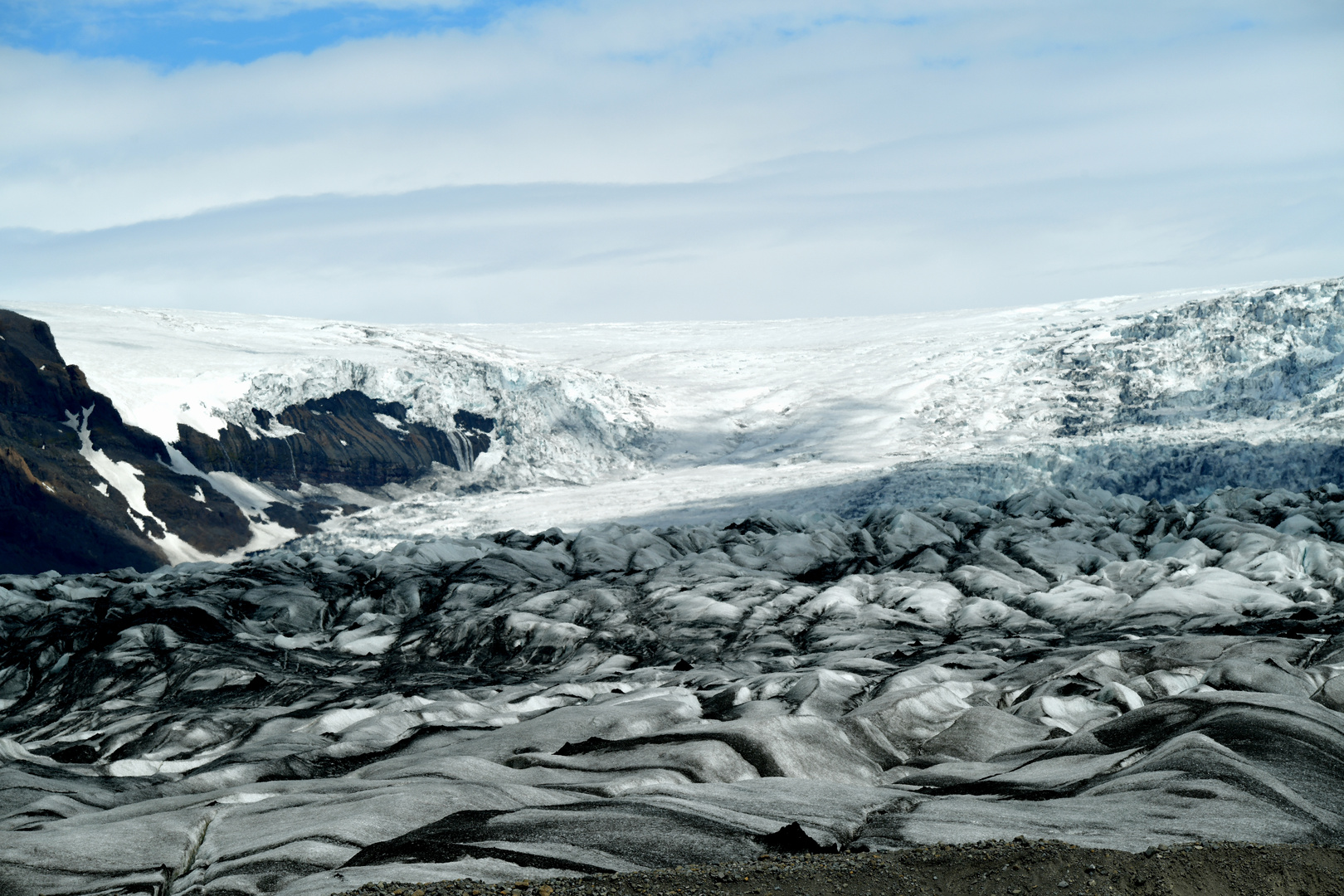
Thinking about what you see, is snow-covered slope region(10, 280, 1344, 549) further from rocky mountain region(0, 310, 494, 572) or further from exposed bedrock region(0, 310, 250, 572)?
exposed bedrock region(0, 310, 250, 572)

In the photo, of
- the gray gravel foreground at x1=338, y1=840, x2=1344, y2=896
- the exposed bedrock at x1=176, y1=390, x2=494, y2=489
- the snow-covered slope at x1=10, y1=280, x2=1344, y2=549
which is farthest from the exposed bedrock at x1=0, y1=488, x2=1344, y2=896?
the exposed bedrock at x1=176, y1=390, x2=494, y2=489

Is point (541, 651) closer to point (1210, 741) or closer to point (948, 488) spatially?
point (1210, 741)

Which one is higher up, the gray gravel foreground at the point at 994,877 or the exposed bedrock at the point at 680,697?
the gray gravel foreground at the point at 994,877

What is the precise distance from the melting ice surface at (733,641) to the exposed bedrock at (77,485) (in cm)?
190

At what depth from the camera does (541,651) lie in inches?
800

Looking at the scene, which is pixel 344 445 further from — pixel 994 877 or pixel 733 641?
pixel 994 877

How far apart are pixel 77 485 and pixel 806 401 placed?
3745cm

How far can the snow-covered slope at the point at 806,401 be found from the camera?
40562 millimetres

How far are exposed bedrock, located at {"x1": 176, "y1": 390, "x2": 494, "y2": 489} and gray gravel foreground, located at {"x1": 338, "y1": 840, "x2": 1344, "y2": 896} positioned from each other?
168 feet

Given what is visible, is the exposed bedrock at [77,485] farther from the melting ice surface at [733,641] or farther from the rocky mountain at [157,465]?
the melting ice surface at [733,641]

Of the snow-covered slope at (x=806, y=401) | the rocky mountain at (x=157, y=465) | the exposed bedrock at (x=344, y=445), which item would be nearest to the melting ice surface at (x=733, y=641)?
the snow-covered slope at (x=806, y=401)

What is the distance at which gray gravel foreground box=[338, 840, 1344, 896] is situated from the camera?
199 inches

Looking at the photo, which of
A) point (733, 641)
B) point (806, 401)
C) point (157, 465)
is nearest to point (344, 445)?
point (157, 465)

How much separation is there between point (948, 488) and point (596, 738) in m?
31.9
